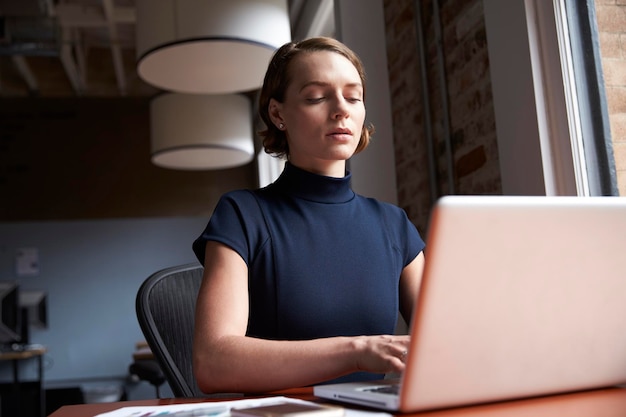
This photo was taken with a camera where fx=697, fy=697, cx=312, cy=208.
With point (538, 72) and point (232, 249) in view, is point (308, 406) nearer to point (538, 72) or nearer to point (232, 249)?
point (232, 249)

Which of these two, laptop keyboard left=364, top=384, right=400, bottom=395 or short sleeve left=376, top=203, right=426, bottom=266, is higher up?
short sleeve left=376, top=203, right=426, bottom=266

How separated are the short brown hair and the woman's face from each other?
2cm

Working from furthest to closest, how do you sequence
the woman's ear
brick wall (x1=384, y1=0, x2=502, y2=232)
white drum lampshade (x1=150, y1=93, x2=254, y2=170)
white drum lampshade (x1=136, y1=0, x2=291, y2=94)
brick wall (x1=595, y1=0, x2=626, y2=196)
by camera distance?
white drum lampshade (x1=150, y1=93, x2=254, y2=170), white drum lampshade (x1=136, y1=0, x2=291, y2=94), brick wall (x1=384, y1=0, x2=502, y2=232), brick wall (x1=595, y1=0, x2=626, y2=196), the woman's ear

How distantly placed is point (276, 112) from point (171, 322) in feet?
1.72

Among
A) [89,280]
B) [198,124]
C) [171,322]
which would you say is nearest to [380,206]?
[171,322]

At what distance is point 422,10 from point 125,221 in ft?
20.9

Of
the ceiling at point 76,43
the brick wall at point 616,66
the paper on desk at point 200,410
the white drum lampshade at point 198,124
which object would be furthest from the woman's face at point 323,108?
the white drum lampshade at point 198,124

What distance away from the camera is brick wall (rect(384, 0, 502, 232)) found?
214 cm

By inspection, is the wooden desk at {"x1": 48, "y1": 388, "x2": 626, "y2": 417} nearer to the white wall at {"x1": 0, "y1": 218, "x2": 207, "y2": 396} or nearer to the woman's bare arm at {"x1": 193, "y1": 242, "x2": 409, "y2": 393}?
the woman's bare arm at {"x1": 193, "y1": 242, "x2": 409, "y2": 393}

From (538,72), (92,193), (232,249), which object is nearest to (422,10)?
(538,72)

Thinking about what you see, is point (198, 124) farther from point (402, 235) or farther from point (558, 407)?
point (558, 407)

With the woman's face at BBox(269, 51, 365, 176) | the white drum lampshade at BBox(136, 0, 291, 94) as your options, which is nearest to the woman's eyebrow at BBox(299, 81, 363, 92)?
the woman's face at BBox(269, 51, 365, 176)

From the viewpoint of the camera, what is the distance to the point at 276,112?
4.87 ft

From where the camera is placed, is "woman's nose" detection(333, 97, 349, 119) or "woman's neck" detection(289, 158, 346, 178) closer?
"woman's nose" detection(333, 97, 349, 119)
